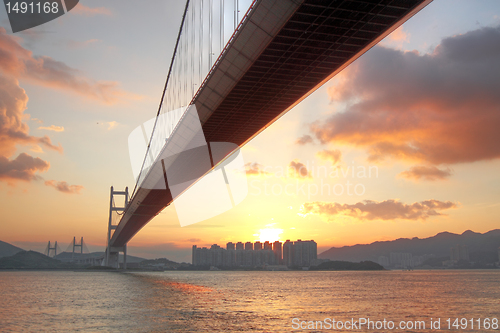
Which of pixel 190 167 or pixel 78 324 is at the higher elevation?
pixel 190 167

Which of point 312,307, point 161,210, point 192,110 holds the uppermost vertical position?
point 192,110

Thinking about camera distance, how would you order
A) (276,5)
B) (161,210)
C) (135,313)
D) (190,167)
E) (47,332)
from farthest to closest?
(161,210) < (190,167) < (135,313) < (47,332) < (276,5)

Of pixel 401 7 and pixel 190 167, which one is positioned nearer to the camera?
pixel 401 7

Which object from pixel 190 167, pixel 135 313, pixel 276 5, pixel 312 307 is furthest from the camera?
pixel 190 167

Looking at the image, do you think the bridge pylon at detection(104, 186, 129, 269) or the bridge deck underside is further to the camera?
the bridge pylon at detection(104, 186, 129, 269)

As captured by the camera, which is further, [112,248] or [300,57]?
[112,248]

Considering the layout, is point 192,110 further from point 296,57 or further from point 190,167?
point 190,167

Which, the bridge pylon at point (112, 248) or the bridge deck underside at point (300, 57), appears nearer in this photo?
the bridge deck underside at point (300, 57)

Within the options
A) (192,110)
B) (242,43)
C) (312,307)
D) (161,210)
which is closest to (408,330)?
(312,307)
